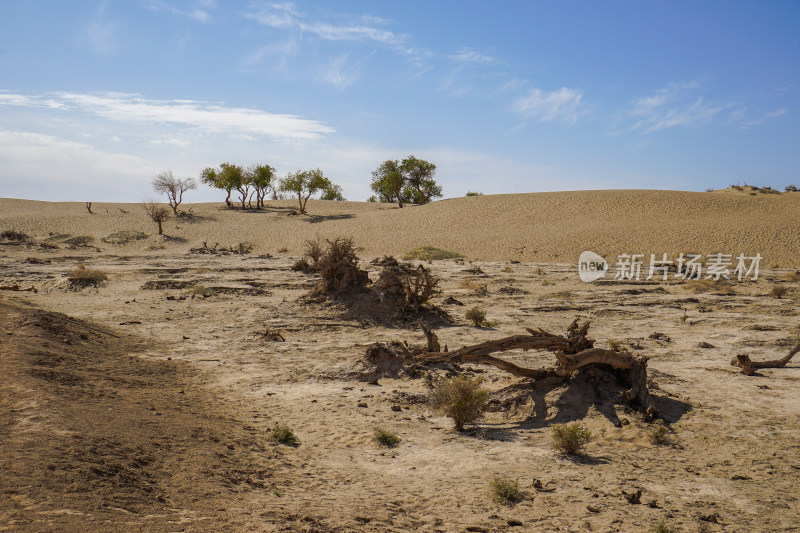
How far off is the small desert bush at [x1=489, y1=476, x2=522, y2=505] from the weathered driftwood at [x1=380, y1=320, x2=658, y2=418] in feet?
8.17

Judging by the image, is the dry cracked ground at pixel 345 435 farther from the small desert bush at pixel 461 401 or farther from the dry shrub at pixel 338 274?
the dry shrub at pixel 338 274

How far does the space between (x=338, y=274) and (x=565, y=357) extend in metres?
7.40

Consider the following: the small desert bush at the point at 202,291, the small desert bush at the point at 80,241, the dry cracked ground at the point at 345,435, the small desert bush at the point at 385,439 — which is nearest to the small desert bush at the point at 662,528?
the dry cracked ground at the point at 345,435

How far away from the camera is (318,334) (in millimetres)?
11312

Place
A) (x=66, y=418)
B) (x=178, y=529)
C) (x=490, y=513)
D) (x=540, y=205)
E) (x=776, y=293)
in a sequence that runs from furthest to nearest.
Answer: (x=540, y=205)
(x=776, y=293)
(x=66, y=418)
(x=490, y=513)
(x=178, y=529)

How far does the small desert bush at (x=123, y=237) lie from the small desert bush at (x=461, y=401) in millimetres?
36486

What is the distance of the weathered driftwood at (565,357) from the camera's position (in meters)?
6.74

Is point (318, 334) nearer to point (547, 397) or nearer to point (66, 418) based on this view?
point (547, 397)

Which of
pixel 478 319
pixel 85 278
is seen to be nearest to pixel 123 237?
pixel 85 278

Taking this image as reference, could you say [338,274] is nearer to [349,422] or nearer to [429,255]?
[349,422]

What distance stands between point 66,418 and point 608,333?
31.6 feet

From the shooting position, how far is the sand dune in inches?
1356

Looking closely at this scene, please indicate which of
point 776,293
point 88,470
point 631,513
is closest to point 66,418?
point 88,470

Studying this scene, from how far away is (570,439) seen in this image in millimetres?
5508
